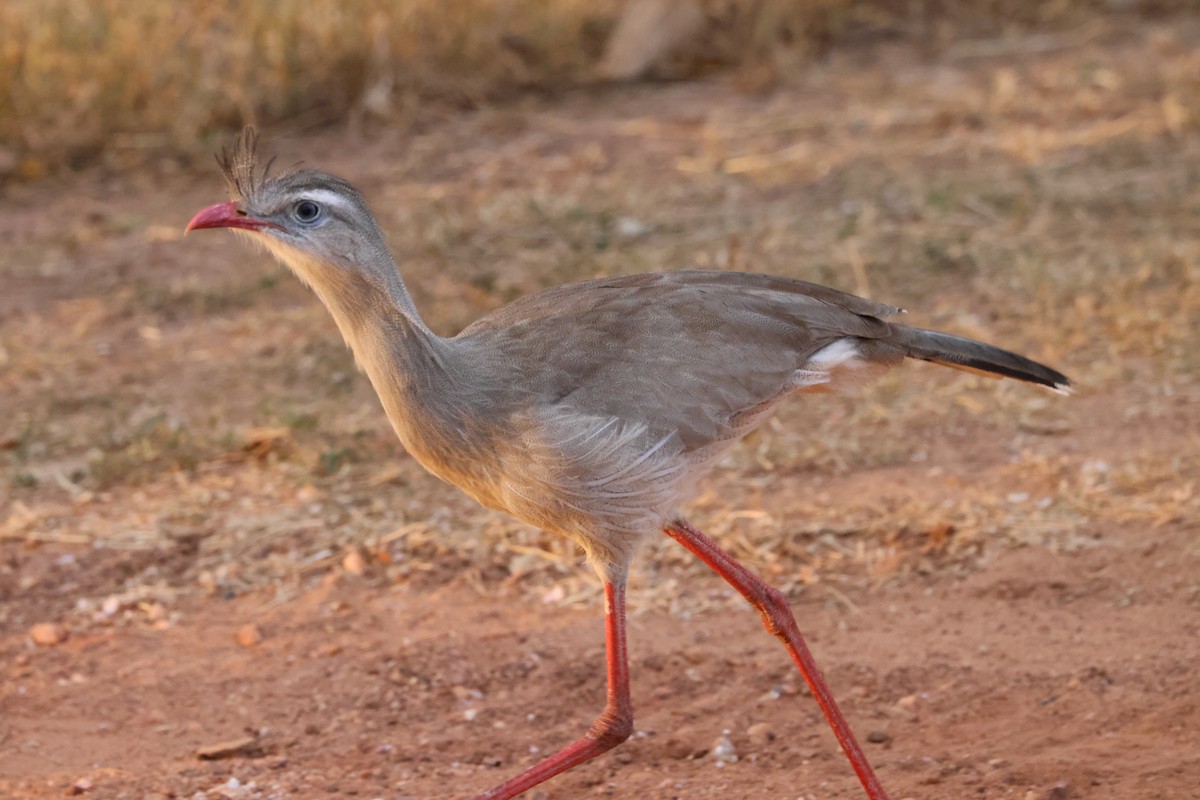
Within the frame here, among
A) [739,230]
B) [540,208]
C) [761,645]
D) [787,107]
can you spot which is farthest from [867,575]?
[787,107]

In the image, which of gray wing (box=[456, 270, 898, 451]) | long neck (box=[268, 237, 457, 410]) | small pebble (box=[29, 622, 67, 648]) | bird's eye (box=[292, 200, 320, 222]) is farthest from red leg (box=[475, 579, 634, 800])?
small pebble (box=[29, 622, 67, 648])

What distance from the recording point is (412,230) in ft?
20.4

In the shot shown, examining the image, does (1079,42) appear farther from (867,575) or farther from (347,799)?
(347,799)

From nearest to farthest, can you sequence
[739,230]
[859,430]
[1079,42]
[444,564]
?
[444,564] → [859,430] → [739,230] → [1079,42]

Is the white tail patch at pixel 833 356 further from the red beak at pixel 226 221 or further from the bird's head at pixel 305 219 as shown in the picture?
the red beak at pixel 226 221

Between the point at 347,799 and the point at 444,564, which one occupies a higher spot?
the point at 444,564

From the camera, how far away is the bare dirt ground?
3.39 metres

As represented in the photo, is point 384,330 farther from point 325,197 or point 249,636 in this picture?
point 249,636

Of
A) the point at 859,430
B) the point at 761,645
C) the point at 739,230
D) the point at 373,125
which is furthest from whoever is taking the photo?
the point at 373,125

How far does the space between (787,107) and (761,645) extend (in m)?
4.25

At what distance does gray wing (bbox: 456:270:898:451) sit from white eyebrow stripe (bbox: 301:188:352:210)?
391 mm

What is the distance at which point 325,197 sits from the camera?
290 cm

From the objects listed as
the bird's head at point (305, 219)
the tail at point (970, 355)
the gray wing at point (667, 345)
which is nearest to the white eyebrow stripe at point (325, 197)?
the bird's head at point (305, 219)

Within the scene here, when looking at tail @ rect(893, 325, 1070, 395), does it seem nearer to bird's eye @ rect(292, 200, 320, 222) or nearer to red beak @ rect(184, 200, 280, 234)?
bird's eye @ rect(292, 200, 320, 222)
